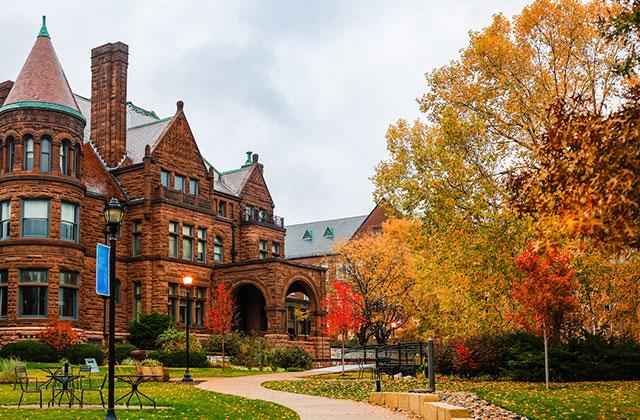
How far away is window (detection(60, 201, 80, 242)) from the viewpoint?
3794cm

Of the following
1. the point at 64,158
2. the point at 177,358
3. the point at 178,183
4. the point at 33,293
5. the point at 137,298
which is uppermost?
the point at 64,158

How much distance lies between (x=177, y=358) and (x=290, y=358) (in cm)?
707

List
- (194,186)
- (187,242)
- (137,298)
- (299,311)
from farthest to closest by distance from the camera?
(299,311)
(194,186)
(187,242)
(137,298)

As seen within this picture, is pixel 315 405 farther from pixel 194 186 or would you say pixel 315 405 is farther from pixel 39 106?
pixel 194 186

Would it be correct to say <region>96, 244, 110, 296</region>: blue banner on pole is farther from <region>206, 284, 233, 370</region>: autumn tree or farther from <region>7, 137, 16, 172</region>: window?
<region>206, 284, 233, 370</region>: autumn tree

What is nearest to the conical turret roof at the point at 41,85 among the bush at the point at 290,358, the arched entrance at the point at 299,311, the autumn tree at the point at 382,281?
the bush at the point at 290,358

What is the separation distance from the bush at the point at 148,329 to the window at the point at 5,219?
26.5 feet

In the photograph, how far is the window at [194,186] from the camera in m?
46.9

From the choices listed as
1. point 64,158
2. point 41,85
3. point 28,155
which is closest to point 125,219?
point 64,158

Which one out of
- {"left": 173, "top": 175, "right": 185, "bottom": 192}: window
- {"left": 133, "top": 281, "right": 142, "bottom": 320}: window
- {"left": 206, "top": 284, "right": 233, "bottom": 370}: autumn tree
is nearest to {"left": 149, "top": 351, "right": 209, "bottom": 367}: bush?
{"left": 206, "top": 284, "right": 233, "bottom": 370}: autumn tree

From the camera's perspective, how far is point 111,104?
46000 millimetres

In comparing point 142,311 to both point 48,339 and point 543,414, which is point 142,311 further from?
point 543,414

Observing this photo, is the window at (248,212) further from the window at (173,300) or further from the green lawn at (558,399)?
the green lawn at (558,399)

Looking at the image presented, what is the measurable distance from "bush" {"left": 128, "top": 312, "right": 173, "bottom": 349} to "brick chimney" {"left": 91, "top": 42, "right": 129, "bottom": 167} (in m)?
10.2
